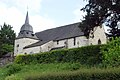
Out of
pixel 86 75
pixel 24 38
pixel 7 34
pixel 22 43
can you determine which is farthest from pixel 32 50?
pixel 86 75

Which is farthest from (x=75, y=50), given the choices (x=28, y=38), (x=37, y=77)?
(x=28, y=38)

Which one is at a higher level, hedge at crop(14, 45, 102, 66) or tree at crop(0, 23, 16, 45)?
tree at crop(0, 23, 16, 45)

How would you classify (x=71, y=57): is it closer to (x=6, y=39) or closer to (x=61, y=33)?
(x=61, y=33)

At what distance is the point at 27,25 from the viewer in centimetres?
6981

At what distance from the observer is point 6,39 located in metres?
80.4

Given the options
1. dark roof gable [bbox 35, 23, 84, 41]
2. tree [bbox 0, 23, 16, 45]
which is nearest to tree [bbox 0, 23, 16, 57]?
tree [bbox 0, 23, 16, 45]

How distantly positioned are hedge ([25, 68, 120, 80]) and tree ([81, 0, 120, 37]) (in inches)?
573

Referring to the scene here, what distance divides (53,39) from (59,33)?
2.00 metres

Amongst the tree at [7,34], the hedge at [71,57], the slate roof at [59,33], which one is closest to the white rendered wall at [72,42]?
the slate roof at [59,33]

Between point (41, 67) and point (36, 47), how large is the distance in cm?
3242

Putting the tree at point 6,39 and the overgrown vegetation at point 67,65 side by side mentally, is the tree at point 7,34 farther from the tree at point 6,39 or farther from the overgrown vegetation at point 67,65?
the overgrown vegetation at point 67,65

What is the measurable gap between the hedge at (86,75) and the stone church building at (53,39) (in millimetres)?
39735

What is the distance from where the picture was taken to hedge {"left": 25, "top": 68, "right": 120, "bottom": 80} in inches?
616

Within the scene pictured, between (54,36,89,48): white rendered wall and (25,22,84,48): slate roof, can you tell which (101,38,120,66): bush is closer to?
(54,36,89,48): white rendered wall
